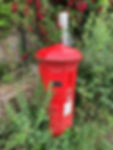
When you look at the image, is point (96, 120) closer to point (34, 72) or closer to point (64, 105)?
point (64, 105)

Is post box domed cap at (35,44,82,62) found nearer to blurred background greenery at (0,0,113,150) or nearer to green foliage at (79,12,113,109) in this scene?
blurred background greenery at (0,0,113,150)

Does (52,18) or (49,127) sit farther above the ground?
(52,18)

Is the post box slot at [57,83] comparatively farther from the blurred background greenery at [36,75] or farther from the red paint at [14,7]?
the red paint at [14,7]

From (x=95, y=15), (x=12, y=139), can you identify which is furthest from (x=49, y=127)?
(x=95, y=15)

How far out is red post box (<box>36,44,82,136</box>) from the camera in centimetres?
365

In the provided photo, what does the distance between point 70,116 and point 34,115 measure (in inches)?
22.0

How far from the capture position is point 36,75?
15.6 feet

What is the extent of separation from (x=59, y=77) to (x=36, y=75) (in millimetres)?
1084

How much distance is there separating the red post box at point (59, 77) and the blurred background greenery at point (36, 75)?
0.14m

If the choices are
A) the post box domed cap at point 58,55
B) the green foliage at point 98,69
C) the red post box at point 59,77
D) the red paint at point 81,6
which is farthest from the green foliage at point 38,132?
the red paint at point 81,6

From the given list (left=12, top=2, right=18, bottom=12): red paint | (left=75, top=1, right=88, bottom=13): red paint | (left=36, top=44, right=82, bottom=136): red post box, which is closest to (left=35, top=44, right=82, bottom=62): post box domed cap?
(left=36, top=44, right=82, bottom=136): red post box

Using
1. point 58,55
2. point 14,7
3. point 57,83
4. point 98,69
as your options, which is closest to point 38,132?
point 57,83

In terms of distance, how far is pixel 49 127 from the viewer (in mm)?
3953

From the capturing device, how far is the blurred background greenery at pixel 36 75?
11.8 feet
